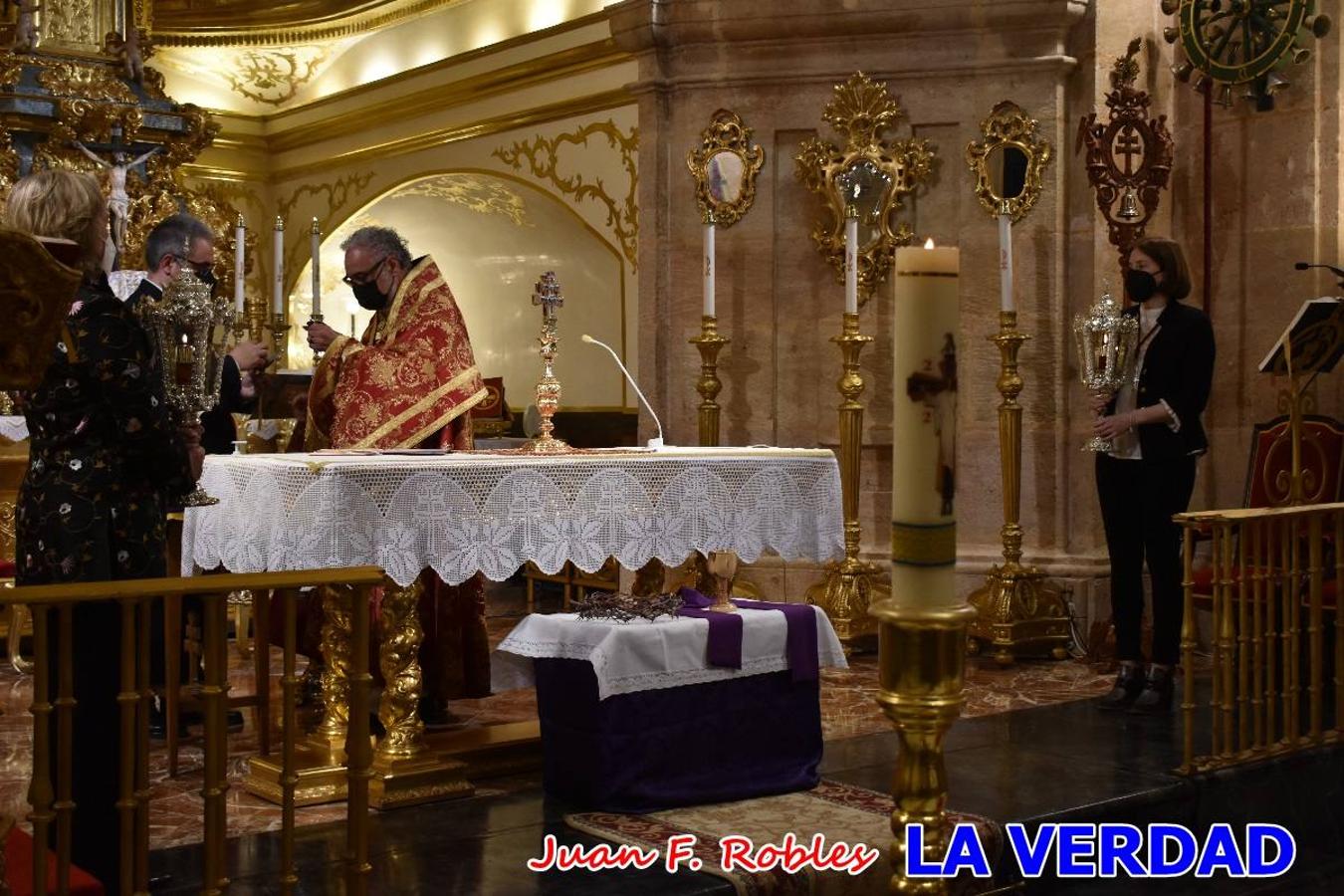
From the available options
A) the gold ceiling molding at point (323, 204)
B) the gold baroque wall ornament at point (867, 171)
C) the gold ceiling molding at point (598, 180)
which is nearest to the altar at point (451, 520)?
the gold baroque wall ornament at point (867, 171)

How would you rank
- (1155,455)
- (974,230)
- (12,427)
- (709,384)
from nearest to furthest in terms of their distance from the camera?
(1155,455) → (12,427) → (709,384) → (974,230)

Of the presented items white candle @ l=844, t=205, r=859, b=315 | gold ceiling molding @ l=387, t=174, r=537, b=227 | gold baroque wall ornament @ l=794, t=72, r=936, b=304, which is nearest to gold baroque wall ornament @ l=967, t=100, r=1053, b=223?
gold baroque wall ornament @ l=794, t=72, r=936, b=304

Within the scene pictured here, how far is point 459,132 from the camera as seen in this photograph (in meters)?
11.1

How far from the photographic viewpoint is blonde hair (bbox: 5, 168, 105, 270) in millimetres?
3457

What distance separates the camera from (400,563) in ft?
15.0

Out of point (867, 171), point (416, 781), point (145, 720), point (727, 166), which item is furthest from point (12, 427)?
point (145, 720)

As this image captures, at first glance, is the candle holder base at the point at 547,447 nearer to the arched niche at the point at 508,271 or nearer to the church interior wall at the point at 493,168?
the church interior wall at the point at 493,168

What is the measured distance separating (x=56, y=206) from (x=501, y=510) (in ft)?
5.49

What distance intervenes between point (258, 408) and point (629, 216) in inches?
154

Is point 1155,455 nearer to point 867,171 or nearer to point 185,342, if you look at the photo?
point 867,171

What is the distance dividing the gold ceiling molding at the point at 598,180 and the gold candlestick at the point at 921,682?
7552 millimetres

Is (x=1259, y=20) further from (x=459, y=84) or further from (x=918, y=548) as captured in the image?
(x=918, y=548)

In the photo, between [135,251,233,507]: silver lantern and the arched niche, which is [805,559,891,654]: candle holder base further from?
[135,251,233,507]: silver lantern

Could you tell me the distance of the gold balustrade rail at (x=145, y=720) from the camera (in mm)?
2980
